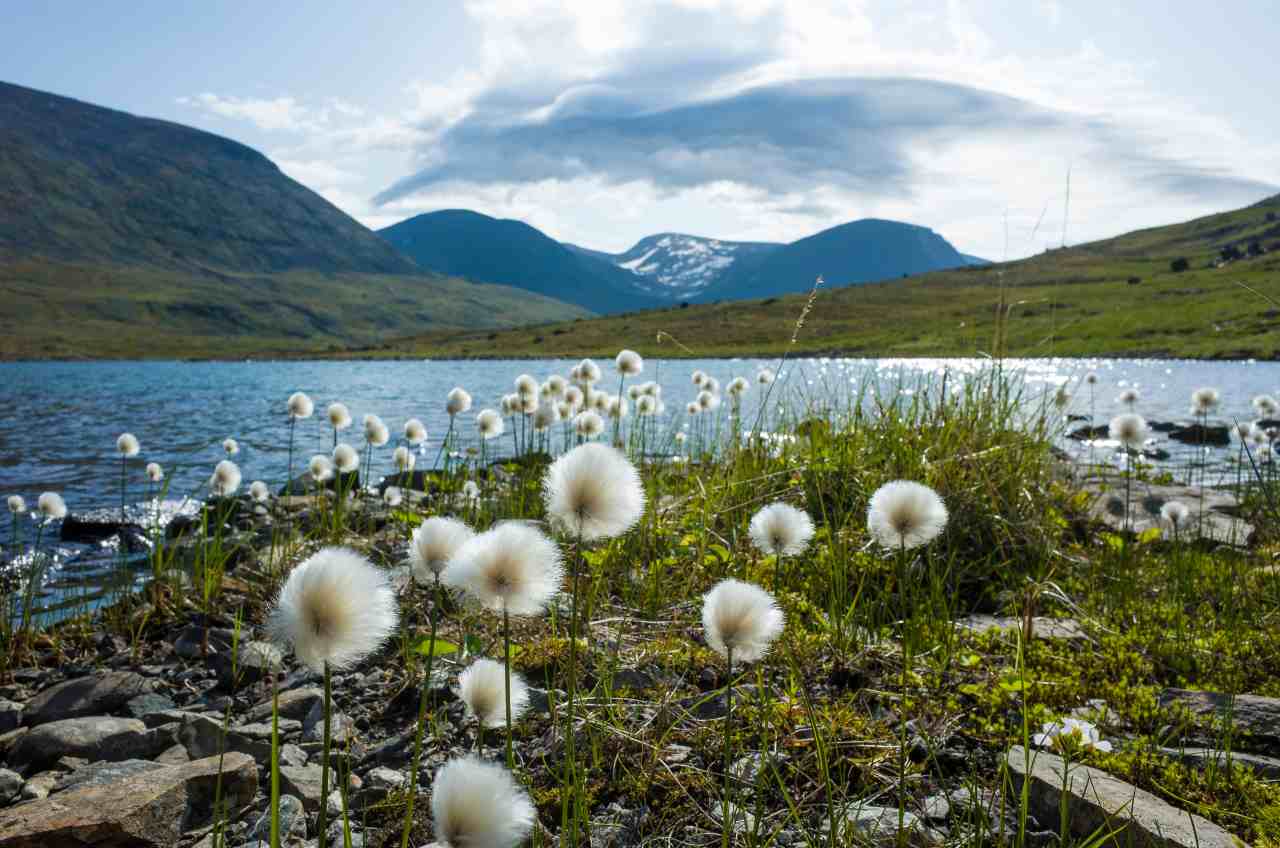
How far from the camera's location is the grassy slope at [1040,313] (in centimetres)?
7106

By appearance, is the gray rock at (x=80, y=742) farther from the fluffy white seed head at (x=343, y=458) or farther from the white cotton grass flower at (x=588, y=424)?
the white cotton grass flower at (x=588, y=424)

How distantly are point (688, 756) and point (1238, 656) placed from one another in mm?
3029

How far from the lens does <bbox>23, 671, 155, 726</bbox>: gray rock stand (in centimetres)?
448

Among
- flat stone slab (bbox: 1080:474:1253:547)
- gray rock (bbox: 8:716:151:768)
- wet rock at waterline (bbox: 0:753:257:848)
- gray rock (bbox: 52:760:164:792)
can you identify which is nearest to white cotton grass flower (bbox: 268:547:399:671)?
wet rock at waterline (bbox: 0:753:257:848)

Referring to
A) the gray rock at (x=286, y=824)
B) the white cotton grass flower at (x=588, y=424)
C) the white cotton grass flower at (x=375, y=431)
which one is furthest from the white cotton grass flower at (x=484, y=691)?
the white cotton grass flower at (x=375, y=431)

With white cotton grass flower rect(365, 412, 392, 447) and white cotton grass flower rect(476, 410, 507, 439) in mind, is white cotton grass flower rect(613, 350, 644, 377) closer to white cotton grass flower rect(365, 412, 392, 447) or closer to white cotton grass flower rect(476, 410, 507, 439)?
white cotton grass flower rect(476, 410, 507, 439)

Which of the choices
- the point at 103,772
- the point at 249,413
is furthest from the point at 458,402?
the point at 249,413

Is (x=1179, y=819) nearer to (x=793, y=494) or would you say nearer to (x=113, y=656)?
(x=793, y=494)

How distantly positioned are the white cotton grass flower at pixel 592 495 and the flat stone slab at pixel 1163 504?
563 centimetres

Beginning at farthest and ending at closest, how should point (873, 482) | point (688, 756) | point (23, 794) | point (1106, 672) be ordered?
point (873, 482), point (1106, 672), point (23, 794), point (688, 756)

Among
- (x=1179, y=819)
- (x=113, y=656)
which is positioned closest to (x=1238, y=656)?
(x=1179, y=819)

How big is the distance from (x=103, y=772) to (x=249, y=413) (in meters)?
32.2

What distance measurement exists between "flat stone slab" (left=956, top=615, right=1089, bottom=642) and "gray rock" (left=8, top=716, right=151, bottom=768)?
14.6 feet

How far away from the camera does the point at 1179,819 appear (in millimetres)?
2461
